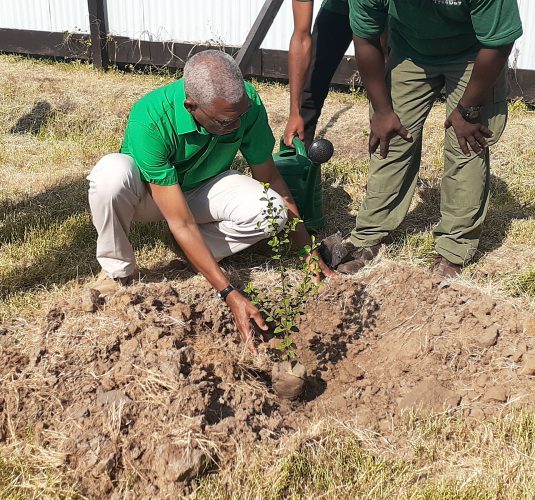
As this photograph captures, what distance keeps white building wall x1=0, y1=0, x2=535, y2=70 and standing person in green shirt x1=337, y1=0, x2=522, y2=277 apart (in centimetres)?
424

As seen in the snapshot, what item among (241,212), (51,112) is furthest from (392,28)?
(51,112)

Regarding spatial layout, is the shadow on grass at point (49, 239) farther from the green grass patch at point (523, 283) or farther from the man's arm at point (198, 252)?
the green grass patch at point (523, 283)

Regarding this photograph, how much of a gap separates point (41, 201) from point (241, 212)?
7.22 ft

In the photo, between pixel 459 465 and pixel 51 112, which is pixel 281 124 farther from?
pixel 459 465

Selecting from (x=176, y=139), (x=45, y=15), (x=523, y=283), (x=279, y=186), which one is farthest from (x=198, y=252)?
(x=45, y=15)

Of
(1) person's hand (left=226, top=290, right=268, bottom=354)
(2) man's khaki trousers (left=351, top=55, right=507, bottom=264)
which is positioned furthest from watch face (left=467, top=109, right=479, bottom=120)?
(1) person's hand (left=226, top=290, right=268, bottom=354)

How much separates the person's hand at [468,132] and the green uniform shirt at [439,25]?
36cm

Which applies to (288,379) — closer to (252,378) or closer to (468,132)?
(252,378)

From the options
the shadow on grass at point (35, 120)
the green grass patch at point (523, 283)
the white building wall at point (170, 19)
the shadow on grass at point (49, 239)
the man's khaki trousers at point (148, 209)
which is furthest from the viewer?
the white building wall at point (170, 19)

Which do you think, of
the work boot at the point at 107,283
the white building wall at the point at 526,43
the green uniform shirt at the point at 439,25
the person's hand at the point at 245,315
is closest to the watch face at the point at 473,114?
the green uniform shirt at the point at 439,25

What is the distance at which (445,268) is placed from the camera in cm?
428

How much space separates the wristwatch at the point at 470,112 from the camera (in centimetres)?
367

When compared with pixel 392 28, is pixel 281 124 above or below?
below

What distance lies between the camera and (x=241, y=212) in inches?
156
